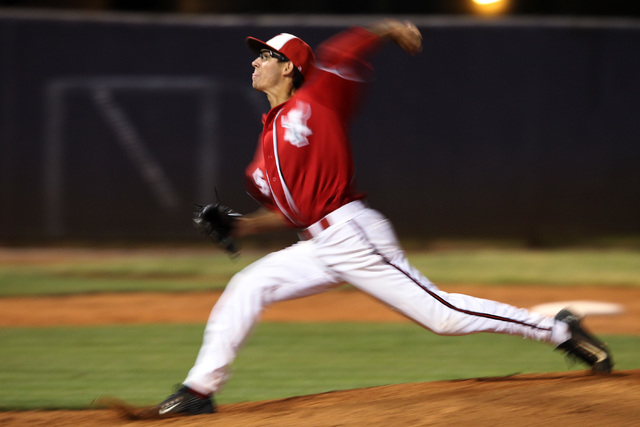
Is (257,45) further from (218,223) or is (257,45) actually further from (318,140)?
(218,223)

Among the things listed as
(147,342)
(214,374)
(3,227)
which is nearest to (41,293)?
(147,342)

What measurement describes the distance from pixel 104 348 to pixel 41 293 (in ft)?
9.56

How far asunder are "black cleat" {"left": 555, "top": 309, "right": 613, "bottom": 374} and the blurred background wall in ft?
26.1

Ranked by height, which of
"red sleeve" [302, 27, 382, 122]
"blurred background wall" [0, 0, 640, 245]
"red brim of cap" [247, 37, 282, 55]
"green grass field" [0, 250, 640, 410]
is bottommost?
"green grass field" [0, 250, 640, 410]

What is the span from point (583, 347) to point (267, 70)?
6.16 ft

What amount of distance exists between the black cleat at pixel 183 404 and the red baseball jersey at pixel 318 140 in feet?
2.73

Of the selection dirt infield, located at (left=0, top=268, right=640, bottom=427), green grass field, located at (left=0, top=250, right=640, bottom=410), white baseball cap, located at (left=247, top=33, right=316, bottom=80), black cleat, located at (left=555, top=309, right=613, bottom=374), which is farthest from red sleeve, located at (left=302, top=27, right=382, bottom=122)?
green grass field, located at (left=0, top=250, right=640, bottom=410)

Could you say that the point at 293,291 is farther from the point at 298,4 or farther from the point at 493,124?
the point at 298,4

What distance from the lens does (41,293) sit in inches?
335

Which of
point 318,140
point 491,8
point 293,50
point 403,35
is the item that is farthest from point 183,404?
point 491,8

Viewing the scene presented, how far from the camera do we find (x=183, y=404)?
345 cm

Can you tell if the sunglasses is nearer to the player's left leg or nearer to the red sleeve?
the red sleeve

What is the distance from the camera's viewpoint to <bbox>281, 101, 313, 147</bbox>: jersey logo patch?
138 inches

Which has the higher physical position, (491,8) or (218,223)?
(491,8)
